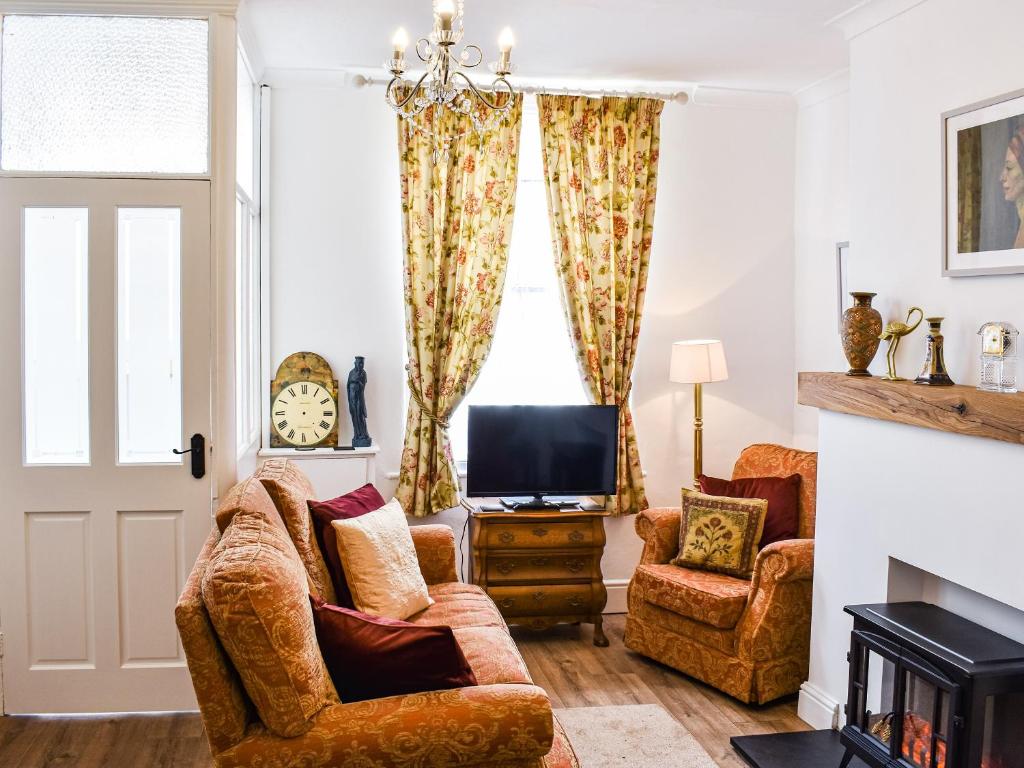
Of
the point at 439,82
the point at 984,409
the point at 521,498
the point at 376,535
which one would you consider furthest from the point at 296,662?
the point at 521,498

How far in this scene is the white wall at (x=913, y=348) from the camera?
2.70 m

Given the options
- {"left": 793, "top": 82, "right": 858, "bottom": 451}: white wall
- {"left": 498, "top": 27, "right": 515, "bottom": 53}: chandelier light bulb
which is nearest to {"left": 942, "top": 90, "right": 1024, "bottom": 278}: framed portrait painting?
{"left": 498, "top": 27, "right": 515, "bottom": 53}: chandelier light bulb

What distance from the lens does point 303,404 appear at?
15.1 feet

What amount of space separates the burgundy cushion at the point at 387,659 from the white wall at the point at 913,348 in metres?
1.59

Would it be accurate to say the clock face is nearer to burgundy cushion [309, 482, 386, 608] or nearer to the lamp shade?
burgundy cushion [309, 482, 386, 608]

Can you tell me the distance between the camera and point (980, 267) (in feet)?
9.41

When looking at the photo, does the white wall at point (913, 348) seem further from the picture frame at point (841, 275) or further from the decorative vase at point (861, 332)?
the picture frame at point (841, 275)

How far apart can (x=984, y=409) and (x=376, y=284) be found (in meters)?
3.06

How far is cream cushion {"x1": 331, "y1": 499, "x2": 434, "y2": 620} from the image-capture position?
3092 mm

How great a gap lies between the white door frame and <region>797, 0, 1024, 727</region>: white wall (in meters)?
2.35

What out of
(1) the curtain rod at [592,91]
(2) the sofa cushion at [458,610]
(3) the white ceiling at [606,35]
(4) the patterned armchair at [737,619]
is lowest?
(4) the patterned armchair at [737,619]

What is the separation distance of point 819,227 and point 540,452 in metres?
1.98

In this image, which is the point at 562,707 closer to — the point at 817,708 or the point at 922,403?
the point at 817,708

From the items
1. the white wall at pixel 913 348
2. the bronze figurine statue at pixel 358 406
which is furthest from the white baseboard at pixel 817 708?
the bronze figurine statue at pixel 358 406
